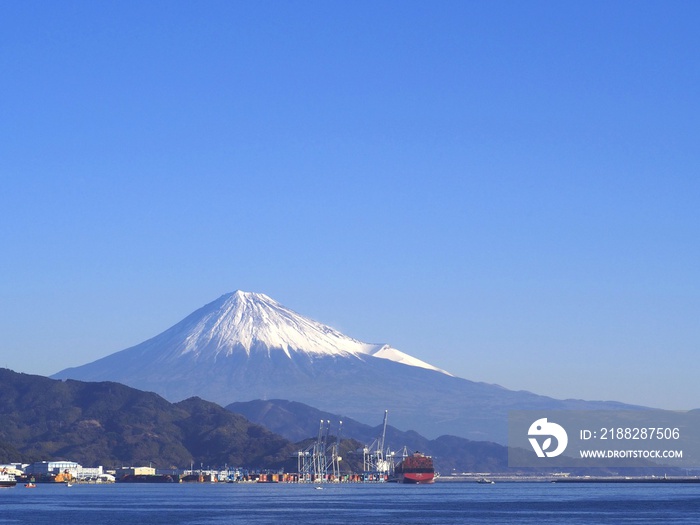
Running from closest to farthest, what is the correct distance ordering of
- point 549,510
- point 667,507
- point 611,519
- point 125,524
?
point 125,524
point 611,519
point 549,510
point 667,507

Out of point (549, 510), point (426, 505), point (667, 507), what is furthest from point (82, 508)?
point (667, 507)

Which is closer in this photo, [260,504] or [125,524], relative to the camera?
[125,524]

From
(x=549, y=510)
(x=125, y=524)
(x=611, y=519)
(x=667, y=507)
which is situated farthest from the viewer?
(x=667, y=507)

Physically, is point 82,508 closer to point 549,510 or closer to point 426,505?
point 426,505

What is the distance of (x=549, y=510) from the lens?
128m

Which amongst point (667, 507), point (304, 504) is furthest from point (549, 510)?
point (304, 504)

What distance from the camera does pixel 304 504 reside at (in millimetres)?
140750

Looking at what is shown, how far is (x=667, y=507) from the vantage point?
137750mm

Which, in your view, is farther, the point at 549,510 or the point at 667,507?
the point at 667,507

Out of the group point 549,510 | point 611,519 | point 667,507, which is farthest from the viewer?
point 667,507

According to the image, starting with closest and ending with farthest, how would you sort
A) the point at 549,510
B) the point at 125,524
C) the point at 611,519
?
the point at 125,524 < the point at 611,519 < the point at 549,510

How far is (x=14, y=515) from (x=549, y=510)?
5339cm

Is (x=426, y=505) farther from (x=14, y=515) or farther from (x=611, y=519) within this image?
(x=14, y=515)

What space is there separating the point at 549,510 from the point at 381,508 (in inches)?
690
